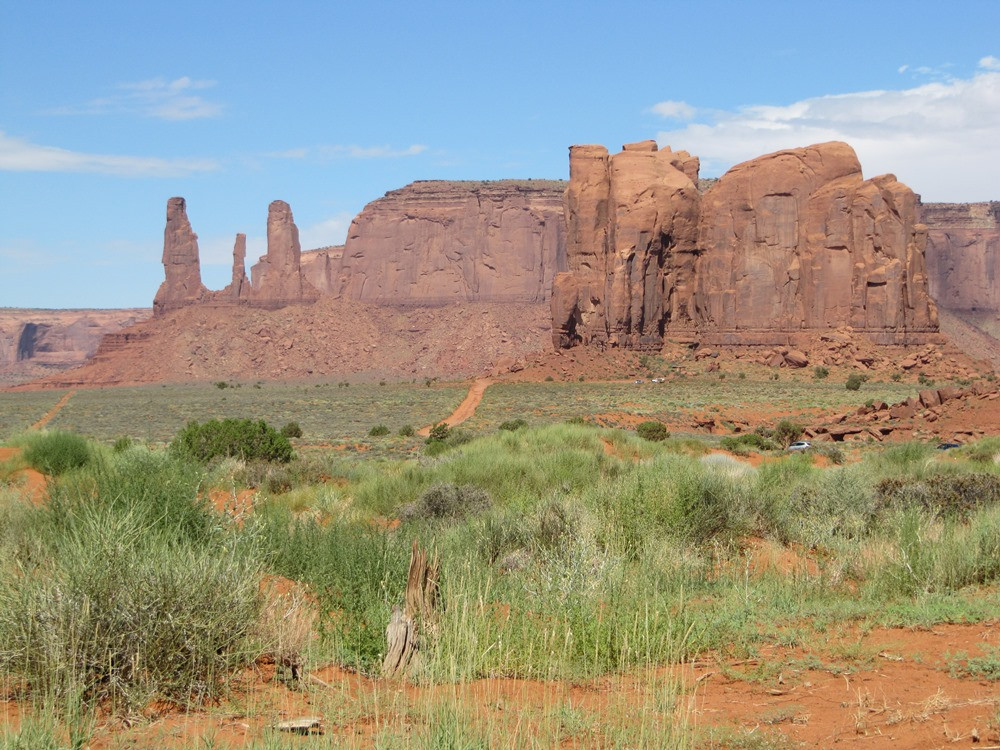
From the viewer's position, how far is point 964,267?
136 metres

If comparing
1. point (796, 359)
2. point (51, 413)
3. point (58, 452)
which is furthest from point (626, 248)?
point (58, 452)

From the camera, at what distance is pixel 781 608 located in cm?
754

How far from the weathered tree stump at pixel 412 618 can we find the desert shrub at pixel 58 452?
35.1 ft

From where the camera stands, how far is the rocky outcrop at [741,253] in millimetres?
65812

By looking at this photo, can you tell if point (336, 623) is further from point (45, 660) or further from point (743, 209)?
point (743, 209)

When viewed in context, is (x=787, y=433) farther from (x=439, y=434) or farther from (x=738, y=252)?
(x=738, y=252)

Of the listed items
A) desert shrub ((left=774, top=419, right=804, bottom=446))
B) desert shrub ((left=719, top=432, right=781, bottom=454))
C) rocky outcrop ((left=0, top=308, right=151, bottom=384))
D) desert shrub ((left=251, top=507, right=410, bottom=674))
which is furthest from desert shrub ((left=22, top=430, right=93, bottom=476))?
rocky outcrop ((left=0, top=308, right=151, bottom=384))

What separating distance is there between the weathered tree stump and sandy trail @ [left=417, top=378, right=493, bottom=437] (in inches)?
1236

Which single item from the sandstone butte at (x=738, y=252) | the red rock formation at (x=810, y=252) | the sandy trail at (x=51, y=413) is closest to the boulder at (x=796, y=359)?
the sandstone butte at (x=738, y=252)

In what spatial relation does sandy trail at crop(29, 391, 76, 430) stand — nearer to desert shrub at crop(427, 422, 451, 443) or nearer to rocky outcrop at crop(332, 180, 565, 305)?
desert shrub at crop(427, 422, 451, 443)

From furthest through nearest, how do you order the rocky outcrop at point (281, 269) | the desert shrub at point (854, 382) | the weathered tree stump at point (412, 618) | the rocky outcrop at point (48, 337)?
the rocky outcrop at point (48, 337) → the rocky outcrop at point (281, 269) → the desert shrub at point (854, 382) → the weathered tree stump at point (412, 618)

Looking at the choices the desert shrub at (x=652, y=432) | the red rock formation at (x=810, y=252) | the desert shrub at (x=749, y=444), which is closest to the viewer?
the desert shrub at (x=749, y=444)

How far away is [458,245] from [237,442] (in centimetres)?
11160

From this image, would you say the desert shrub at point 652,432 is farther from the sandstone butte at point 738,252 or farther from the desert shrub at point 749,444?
the sandstone butte at point 738,252
